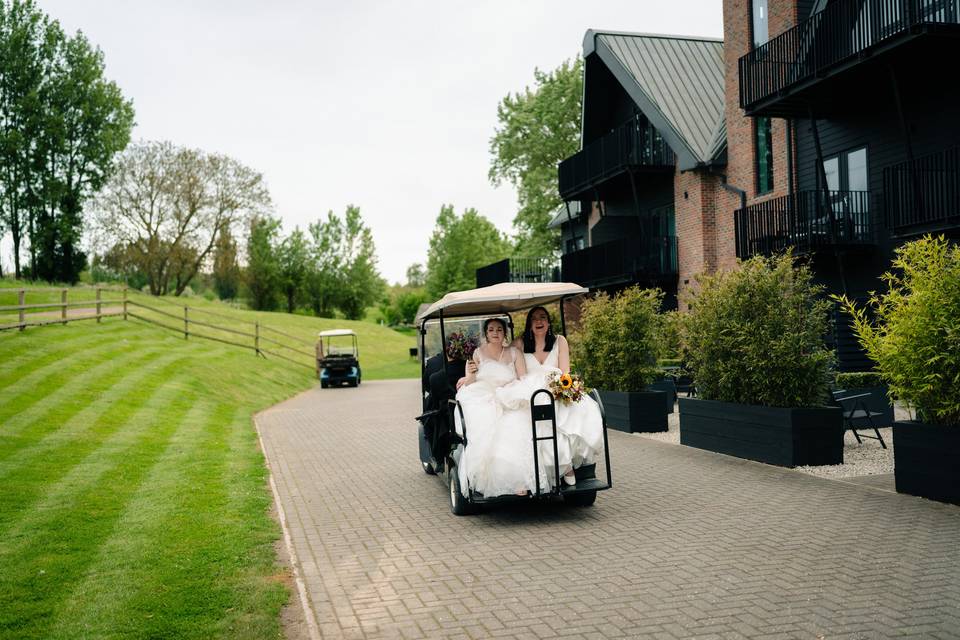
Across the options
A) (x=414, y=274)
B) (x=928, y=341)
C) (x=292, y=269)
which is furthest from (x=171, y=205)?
(x=414, y=274)

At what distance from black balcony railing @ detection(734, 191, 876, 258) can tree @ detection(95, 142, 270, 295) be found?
4210cm

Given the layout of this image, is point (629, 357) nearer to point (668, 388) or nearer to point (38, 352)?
point (668, 388)

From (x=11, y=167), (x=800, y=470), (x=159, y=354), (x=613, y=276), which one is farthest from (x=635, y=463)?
(x=11, y=167)

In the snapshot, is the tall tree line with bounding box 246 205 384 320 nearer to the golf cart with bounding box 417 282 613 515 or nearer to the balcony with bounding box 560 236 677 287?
the balcony with bounding box 560 236 677 287

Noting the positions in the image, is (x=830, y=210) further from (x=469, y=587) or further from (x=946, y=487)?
(x=469, y=587)

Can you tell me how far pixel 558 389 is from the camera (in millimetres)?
7488

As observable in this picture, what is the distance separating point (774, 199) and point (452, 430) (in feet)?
42.8

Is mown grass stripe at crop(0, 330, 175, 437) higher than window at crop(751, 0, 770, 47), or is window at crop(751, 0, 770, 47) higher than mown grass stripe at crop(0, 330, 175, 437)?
window at crop(751, 0, 770, 47)

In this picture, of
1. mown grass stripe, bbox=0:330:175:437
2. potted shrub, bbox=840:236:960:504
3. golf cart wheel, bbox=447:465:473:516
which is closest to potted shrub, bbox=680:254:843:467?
potted shrub, bbox=840:236:960:504

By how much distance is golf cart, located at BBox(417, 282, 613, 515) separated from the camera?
728cm

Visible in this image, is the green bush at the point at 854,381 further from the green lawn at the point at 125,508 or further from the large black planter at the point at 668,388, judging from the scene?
the green lawn at the point at 125,508

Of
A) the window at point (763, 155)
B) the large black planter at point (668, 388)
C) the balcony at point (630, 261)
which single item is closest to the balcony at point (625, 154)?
the balcony at point (630, 261)

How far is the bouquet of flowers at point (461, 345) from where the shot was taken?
31.0ft

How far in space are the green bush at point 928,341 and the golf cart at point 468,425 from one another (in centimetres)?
304
